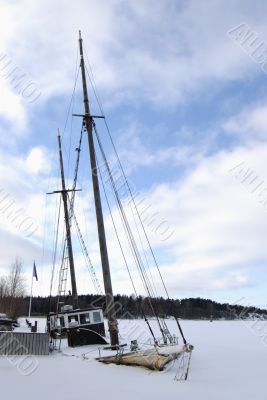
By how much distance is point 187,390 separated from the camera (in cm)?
Answer: 1203

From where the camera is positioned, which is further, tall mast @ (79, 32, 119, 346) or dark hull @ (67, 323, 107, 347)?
dark hull @ (67, 323, 107, 347)

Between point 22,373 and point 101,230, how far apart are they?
27.4 ft

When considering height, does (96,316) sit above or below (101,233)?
below

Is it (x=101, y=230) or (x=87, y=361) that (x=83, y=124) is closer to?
(x=101, y=230)

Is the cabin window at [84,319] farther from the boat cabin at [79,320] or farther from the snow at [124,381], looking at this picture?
the snow at [124,381]

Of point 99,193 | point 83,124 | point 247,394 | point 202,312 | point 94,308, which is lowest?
point 247,394

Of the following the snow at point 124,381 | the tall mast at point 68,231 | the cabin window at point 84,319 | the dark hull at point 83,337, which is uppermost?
the tall mast at point 68,231

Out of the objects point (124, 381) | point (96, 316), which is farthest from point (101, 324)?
point (124, 381)

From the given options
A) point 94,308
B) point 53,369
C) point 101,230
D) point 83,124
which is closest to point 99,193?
point 101,230

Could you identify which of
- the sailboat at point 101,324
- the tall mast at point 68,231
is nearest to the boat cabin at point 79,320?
the sailboat at point 101,324

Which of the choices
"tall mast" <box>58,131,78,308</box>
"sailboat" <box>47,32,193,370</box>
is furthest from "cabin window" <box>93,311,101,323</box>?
"tall mast" <box>58,131,78,308</box>

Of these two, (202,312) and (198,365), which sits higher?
(202,312)

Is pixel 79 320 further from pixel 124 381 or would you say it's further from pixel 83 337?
pixel 124 381

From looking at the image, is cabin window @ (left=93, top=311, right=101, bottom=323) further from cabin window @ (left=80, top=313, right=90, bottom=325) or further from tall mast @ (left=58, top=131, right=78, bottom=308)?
tall mast @ (left=58, top=131, right=78, bottom=308)
